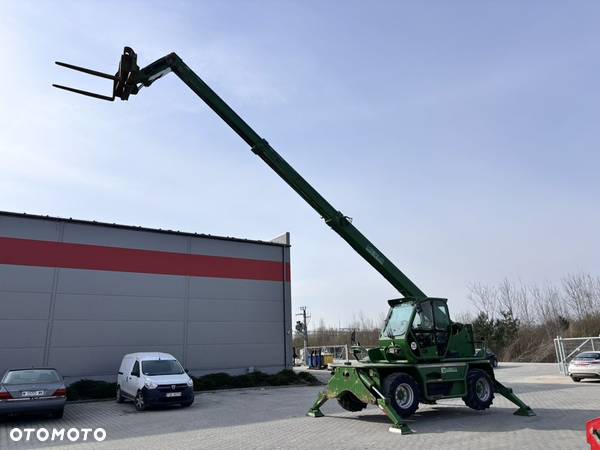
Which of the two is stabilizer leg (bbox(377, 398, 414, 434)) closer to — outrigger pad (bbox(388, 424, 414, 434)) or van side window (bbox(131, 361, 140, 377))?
outrigger pad (bbox(388, 424, 414, 434))

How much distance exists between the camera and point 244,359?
2150 cm

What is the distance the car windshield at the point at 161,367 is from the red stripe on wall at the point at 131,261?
6.20 metres

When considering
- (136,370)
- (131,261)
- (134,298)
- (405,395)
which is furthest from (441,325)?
(131,261)

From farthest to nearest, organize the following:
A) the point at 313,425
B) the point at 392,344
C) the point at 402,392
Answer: the point at 392,344, the point at 402,392, the point at 313,425

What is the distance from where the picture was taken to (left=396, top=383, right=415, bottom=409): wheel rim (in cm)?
1048

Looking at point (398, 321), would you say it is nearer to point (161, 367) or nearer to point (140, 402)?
point (161, 367)

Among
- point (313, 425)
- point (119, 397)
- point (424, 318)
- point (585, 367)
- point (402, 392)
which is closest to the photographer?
point (313, 425)

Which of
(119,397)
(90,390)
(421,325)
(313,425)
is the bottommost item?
A: (313,425)

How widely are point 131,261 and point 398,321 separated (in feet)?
41.2

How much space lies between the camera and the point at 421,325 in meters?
11.5

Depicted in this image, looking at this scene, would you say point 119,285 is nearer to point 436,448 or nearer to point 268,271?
point 268,271

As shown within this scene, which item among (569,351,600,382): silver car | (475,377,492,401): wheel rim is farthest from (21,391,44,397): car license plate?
(569,351,600,382): silver car

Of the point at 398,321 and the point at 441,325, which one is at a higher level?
the point at 398,321

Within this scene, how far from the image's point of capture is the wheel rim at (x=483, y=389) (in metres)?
11.8
